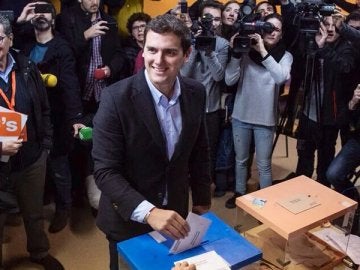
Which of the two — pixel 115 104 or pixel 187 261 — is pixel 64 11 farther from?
pixel 187 261

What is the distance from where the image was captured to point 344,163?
2.57 metres

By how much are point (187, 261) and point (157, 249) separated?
0.37ft

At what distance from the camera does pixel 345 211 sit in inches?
65.7

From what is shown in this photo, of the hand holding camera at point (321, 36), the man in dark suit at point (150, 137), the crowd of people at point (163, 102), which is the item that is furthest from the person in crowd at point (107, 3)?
the man in dark suit at point (150, 137)

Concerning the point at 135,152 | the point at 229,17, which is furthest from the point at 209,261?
the point at 229,17

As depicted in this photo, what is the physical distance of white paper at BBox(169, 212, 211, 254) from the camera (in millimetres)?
1164

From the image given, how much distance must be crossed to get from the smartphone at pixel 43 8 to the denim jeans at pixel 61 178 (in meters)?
0.88

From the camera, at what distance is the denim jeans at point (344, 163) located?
2561mm

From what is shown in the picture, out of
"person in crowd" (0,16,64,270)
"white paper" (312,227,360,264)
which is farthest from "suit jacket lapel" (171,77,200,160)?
"person in crowd" (0,16,64,270)

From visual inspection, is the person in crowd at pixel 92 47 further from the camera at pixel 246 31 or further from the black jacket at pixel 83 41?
the camera at pixel 246 31

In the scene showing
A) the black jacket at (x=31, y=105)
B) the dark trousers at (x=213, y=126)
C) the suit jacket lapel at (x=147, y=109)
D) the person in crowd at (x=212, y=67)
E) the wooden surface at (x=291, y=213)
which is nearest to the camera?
the suit jacket lapel at (x=147, y=109)

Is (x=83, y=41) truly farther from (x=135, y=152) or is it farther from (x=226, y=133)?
(x=135, y=152)

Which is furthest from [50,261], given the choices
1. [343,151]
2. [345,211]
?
[343,151]

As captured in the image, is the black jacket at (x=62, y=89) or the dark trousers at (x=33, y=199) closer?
the dark trousers at (x=33, y=199)
